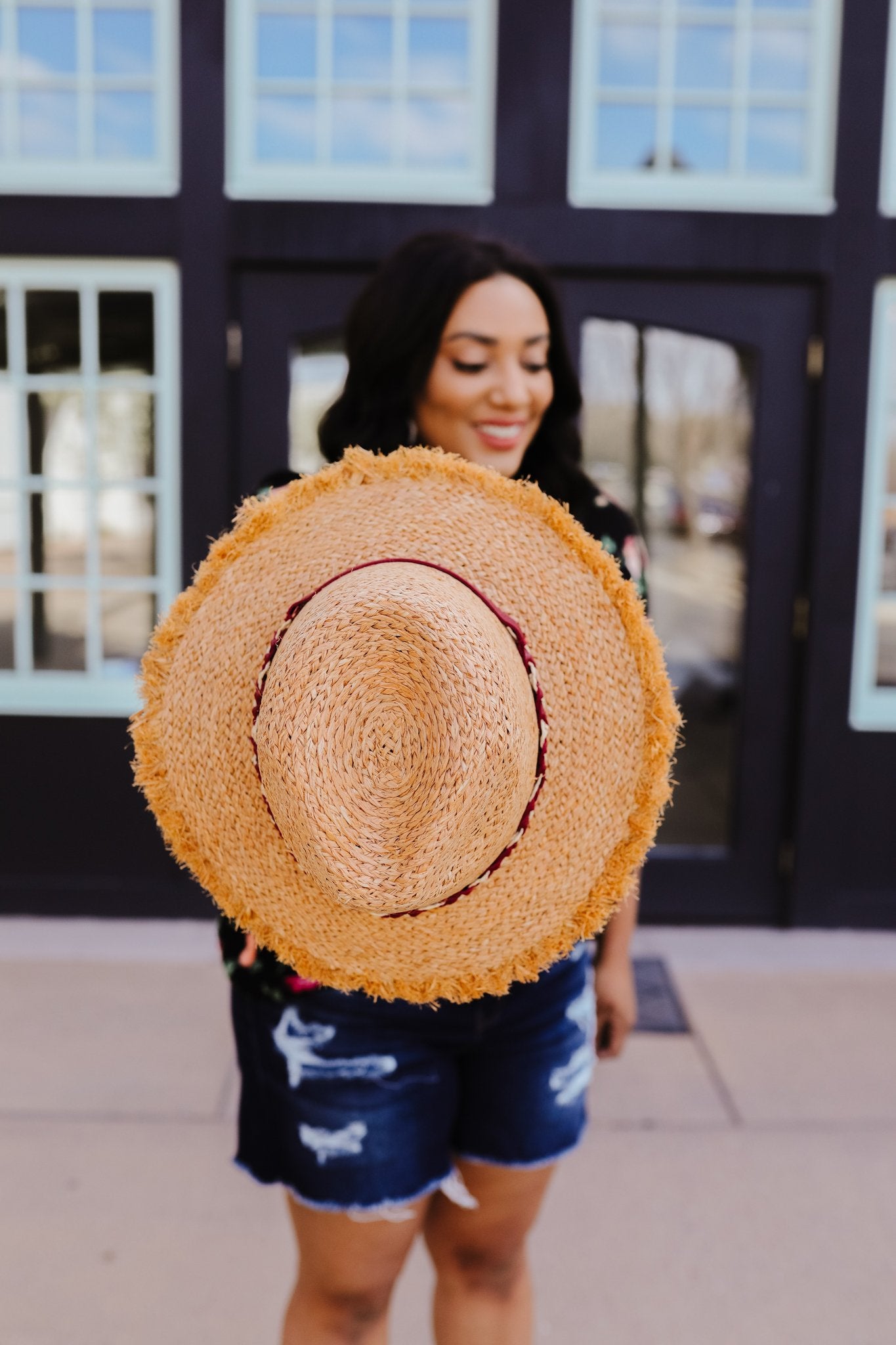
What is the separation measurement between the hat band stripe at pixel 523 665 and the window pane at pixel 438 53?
144 inches

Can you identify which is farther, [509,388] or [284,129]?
[284,129]

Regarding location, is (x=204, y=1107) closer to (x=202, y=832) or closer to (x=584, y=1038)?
(x=584, y=1038)

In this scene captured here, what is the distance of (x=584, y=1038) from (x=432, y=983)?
1.76ft

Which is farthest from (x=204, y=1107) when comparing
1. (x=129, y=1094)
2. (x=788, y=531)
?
(x=788, y=531)

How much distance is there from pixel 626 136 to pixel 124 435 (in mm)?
2166

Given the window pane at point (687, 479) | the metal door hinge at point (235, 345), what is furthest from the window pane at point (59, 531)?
the window pane at point (687, 479)

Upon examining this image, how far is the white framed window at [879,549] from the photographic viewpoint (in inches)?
160

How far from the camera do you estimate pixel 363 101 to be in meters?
4.06

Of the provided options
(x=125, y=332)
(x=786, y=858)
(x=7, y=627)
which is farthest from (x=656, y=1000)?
(x=125, y=332)

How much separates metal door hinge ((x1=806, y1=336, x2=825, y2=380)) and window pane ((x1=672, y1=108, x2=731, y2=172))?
723 mm

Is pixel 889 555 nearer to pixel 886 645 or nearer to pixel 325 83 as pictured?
pixel 886 645

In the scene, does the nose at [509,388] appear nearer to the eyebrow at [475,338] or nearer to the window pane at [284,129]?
the eyebrow at [475,338]

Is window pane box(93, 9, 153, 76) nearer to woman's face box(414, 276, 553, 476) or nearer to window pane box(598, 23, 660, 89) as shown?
window pane box(598, 23, 660, 89)

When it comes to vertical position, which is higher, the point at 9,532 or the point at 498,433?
the point at 498,433
